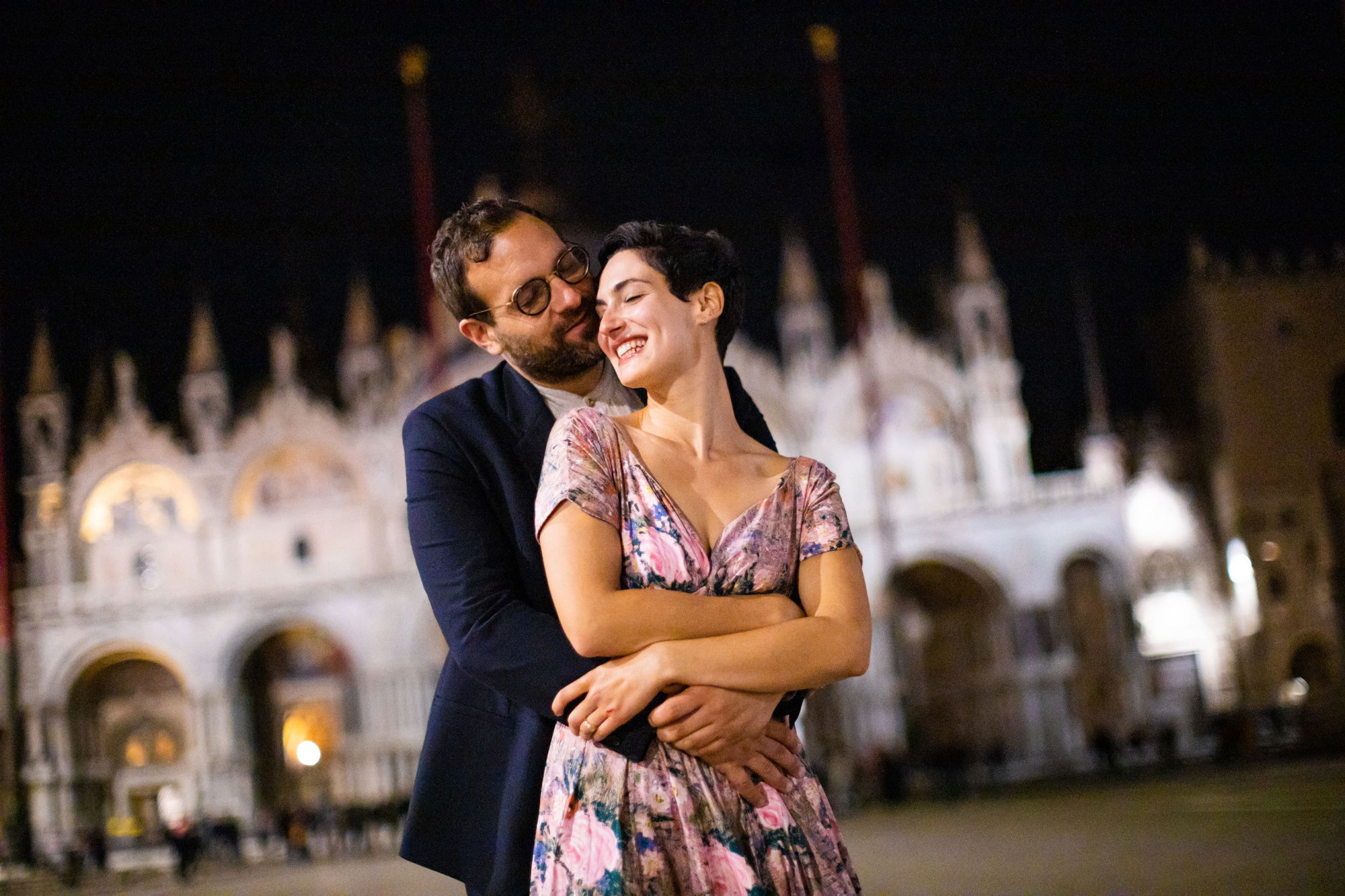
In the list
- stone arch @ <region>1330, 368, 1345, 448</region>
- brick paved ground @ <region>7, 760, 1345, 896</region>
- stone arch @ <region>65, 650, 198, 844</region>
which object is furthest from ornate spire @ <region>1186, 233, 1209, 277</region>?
stone arch @ <region>65, 650, 198, 844</region>

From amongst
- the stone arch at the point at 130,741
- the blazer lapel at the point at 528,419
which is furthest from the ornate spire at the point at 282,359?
the blazer lapel at the point at 528,419

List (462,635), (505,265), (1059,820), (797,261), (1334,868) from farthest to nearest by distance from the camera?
(797,261), (1059,820), (1334,868), (505,265), (462,635)

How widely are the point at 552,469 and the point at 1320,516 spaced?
3188cm

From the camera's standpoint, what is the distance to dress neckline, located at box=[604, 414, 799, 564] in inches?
96.3

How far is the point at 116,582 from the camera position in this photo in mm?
31156

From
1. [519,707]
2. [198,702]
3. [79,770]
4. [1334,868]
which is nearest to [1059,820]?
Result: [1334,868]

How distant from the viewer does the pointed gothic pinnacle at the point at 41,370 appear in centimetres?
3225

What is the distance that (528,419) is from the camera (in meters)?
2.79

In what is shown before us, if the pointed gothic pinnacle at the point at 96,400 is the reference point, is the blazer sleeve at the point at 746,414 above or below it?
below

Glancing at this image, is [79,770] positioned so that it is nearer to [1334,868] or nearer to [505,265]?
[1334,868]

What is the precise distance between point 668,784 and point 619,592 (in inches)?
13.7

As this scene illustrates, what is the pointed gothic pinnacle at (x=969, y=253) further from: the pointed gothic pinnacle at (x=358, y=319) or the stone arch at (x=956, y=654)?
the pointed gothic pinnacle at (x=358, y=319)

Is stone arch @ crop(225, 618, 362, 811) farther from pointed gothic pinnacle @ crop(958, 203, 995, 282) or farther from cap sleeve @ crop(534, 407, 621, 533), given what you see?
cap sleeve @ crop(534, 407, 621, 533)

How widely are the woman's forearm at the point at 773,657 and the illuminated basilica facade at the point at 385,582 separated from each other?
84.1 ft
